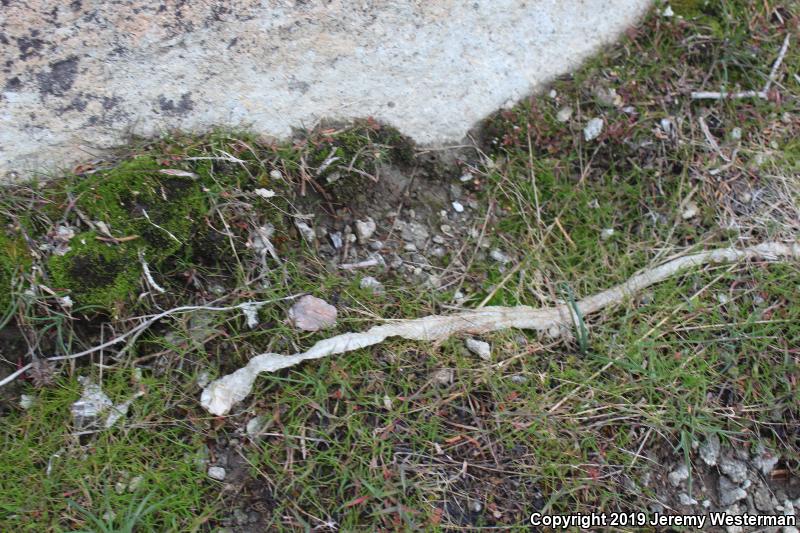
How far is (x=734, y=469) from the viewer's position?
2236 mm

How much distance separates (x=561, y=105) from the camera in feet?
9.22

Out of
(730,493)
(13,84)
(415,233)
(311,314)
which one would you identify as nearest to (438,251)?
(415,233)

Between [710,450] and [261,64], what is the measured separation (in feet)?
6.55

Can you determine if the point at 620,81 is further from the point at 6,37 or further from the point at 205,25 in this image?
the point at 6,37

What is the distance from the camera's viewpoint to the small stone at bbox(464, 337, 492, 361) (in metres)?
2.30

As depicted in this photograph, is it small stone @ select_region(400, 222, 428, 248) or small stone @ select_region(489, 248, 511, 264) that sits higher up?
small stone @ select_region(400, 222, 428, 248)

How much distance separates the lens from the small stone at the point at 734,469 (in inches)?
87.6

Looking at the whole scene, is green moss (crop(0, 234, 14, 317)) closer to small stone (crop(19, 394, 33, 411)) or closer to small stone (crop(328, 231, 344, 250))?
small stone (crop(19, 394, 33, 411))

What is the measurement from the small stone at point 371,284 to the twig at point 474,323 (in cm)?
15

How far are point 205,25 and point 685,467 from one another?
2.16 m

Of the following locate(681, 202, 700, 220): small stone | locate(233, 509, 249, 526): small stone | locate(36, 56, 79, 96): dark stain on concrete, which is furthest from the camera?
locate(681, 202, 700, 220): small stone

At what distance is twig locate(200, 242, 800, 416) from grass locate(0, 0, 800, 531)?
0.13ft

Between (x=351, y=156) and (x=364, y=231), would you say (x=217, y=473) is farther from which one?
(x=351, y=156)
